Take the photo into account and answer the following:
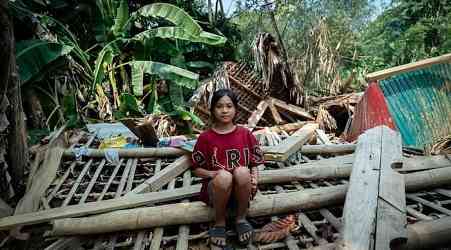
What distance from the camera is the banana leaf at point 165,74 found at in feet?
19.6

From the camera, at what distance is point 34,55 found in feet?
15.3

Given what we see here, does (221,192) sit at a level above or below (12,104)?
below

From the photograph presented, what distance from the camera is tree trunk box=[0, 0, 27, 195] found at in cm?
238

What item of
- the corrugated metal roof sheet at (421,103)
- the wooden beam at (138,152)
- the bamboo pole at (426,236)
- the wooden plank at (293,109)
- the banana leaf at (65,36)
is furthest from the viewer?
the wooden plank at (293,109)

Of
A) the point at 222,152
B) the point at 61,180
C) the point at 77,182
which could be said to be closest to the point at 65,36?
the point at 61,180

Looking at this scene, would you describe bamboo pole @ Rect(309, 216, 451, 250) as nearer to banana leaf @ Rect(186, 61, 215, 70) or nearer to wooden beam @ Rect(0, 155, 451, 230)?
wooden beam @ Rect(0, 155, 451, 230)

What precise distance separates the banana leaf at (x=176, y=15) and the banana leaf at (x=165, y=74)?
751mm

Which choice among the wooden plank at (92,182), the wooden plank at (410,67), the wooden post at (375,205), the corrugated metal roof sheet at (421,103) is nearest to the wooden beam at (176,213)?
Result: the wooden post at (375,205)

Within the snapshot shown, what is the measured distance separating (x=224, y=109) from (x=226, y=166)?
1.21ft

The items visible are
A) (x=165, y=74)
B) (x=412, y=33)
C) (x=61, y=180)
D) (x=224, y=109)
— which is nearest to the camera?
(x=224, y=109)

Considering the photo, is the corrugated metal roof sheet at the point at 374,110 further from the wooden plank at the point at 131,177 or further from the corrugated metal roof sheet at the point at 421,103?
the wooden plank at the point at 131,177

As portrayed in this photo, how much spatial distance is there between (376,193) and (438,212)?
51 centimetres

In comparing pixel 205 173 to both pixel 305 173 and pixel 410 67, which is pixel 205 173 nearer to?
pixel 305 173

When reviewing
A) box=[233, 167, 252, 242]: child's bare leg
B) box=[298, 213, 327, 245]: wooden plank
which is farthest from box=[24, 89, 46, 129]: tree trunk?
box=[298, 213, 327, 245]: wooden plank
